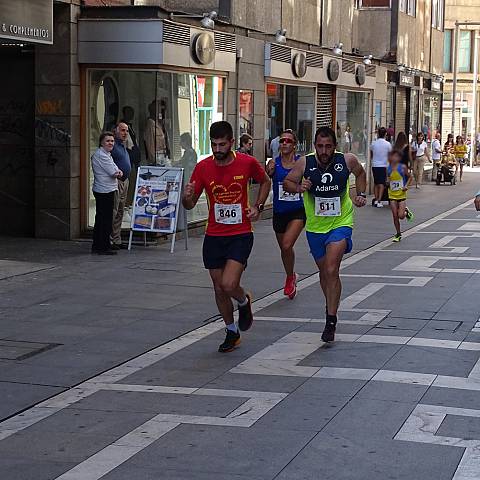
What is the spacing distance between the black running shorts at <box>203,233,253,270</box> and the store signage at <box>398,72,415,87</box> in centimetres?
2526

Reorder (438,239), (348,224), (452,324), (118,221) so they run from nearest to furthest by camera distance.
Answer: (348,224)
(452,324)
(118,221)
(438,239)

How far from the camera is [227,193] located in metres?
8.91

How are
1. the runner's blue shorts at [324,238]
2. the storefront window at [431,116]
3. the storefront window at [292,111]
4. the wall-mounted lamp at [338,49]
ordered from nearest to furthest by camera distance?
1. the runner's blue shorts at [324,238]
2. the storefront window at [292,111]
3. the wall-mounted lamp at [338,49]
4. the storefront window at [431,116]

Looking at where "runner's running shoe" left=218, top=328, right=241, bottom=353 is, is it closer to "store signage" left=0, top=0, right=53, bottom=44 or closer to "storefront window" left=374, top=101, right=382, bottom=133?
"store signage" left=0, top=0, right=53, bottom=44

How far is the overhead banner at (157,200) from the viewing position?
15352 mm

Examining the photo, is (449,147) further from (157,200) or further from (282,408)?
(282,408)

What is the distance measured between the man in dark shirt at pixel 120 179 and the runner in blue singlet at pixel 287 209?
3.95 m

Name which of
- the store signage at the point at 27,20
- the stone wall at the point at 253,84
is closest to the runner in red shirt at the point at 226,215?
the store signage at the point at 27,20

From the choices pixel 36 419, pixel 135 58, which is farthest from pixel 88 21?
pixel 36 419

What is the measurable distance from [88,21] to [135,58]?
0.87m

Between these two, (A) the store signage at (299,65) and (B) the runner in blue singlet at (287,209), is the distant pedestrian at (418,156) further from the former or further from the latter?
(B) the runner in blue singlet at (287,209)

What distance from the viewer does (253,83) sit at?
2041 cm

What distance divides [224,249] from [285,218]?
2.95 metres

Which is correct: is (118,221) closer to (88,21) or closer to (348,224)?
(88,21)
